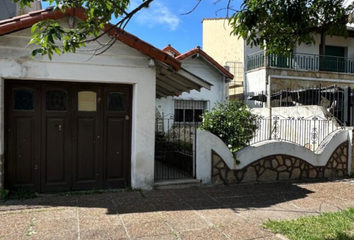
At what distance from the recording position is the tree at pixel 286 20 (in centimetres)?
471

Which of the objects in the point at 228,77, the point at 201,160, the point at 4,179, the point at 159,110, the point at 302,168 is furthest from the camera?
the point at 228,77

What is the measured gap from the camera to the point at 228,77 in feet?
48.7

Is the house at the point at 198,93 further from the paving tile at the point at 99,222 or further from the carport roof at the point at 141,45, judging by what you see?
the paving tile at the point at 99,222

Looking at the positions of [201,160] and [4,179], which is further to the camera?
[201,160]

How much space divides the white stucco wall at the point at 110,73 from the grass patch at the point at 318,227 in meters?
2.99

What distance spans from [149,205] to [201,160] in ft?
6.56

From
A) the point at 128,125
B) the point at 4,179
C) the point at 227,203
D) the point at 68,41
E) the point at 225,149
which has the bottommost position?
the point at 227,203

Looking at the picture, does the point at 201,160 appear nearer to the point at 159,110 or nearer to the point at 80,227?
the point at 80,227

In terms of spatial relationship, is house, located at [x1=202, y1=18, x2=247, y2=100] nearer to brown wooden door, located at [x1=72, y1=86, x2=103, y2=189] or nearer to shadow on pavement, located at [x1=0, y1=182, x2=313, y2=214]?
shadow on pavement, located at [x1=0, y1=182, x2=313, y2=214]

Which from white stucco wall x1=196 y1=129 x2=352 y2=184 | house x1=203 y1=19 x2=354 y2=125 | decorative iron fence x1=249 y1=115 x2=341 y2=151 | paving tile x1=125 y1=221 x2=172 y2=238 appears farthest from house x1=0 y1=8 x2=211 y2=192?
house x1=203 y1=19 x2=354 y2=125

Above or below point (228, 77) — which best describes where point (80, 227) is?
below

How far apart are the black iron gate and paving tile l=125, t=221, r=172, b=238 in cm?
257

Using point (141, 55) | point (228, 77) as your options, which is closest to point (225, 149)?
point (141, 55)

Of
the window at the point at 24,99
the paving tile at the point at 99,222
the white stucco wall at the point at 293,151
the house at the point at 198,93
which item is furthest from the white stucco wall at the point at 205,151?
the house at the point at 198,93
